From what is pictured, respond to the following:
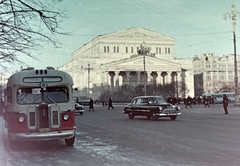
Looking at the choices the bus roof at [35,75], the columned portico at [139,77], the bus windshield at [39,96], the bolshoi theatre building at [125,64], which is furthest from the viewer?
the columned portico at [139,77]

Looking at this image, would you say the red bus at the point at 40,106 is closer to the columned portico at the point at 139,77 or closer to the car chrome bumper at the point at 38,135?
the car chrome bumper at the point at 38,135

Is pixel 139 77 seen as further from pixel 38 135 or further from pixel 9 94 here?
pixel 38 135

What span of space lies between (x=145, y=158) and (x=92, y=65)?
95.6 m

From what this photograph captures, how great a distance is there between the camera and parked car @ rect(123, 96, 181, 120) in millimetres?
24297

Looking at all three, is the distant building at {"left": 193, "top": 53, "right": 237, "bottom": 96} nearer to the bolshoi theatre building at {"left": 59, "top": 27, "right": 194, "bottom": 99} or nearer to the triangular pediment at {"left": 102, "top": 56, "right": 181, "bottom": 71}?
the bolshoi theatre building at {"left": 59, "top": 27, "right": 194, "bottom": 99}

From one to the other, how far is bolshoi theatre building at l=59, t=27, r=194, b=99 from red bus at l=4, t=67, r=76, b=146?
8168cm

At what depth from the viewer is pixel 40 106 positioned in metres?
11.6

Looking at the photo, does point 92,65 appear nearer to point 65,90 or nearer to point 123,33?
point 123,33

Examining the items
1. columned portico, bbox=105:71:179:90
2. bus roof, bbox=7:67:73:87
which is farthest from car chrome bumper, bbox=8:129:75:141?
columned portico, bbox=105:71:179:90

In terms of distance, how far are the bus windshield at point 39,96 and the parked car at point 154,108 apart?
42.5ft

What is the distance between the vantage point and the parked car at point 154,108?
79.7 feet

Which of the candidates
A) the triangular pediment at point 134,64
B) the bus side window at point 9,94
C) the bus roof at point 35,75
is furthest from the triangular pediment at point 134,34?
the bus roof at point 35,75

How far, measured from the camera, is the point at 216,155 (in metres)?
9.61

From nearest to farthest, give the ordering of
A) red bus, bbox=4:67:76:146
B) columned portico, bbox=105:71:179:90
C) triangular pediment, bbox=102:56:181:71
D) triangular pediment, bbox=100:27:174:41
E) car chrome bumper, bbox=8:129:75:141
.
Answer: car chrome bumper, bbox=8:129:75:141 → red bus, bbox=4:67:76:146 → triangular pediment, bbox=102:56:181:71 → columned portico, bbox=105:71:179:90 → triangular pediment, bbox=100:27:174:41
